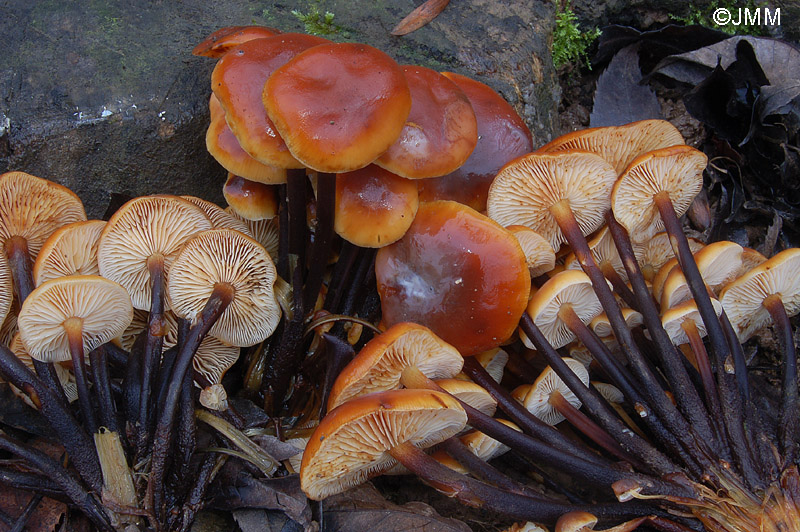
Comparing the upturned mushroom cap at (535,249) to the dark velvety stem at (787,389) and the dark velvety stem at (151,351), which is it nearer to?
the dark velvety stem at (787,389)

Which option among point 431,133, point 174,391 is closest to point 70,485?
point 174,391

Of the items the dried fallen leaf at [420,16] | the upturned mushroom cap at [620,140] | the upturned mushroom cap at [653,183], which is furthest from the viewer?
the dried fallen leaf at [420,16]

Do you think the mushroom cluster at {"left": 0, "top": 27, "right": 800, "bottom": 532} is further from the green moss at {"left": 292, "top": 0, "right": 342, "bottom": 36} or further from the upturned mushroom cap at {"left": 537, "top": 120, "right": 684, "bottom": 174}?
the green moss at {"left": 292, "top": 0, "right": 342, "bottom": 36}

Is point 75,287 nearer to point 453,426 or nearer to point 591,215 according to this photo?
point 453,426

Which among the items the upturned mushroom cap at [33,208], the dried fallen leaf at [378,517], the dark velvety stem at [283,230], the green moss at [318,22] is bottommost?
the dried fallen leaf at [378,517]

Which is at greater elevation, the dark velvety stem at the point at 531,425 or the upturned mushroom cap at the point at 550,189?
the upturned mushroom cap at the point at 550,189

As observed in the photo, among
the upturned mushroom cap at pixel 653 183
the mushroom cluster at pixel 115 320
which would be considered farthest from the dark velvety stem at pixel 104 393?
the upturned mushroom cap at pixel 653 183
